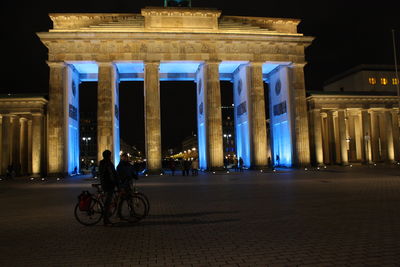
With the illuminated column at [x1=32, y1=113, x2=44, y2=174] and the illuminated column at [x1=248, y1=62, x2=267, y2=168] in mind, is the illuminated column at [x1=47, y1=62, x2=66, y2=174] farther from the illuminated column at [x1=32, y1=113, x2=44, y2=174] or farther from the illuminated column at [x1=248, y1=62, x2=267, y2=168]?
the illuminated column at [x1=248, y1=62, x2=267, y2=168]

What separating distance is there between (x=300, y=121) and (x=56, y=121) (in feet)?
99.8

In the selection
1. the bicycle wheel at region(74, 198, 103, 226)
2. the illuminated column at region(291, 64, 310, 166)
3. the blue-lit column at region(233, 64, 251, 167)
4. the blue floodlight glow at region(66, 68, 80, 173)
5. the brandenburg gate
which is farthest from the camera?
the blue-lit column at region(233, 64, 251, 167)

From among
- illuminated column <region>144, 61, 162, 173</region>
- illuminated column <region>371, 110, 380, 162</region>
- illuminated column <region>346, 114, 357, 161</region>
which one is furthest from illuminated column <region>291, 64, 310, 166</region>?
illuminated column <region>144, 61, 162, 173</region>

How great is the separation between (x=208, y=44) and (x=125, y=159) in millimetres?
35941

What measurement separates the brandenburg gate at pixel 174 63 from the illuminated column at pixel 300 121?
13cm

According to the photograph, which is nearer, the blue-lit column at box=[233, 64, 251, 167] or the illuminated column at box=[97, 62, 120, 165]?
the illuminated column at box=[97, 62, 120, 165]

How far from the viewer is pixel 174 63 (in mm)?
47469

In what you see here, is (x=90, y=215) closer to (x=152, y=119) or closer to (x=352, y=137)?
(x=152, y=119)

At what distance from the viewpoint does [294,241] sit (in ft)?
26.6

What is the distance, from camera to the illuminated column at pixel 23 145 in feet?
163

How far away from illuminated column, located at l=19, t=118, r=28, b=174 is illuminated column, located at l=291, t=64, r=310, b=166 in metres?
36.1

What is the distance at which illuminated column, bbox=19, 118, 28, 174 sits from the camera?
49.8 m

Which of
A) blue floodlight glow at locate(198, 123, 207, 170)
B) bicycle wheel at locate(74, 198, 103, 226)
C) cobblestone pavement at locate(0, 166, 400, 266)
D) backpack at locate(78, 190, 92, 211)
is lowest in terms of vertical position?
cobblestone pavement at locate(0, 166, 400, 266)

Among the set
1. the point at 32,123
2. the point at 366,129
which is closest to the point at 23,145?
the point at 32,123
